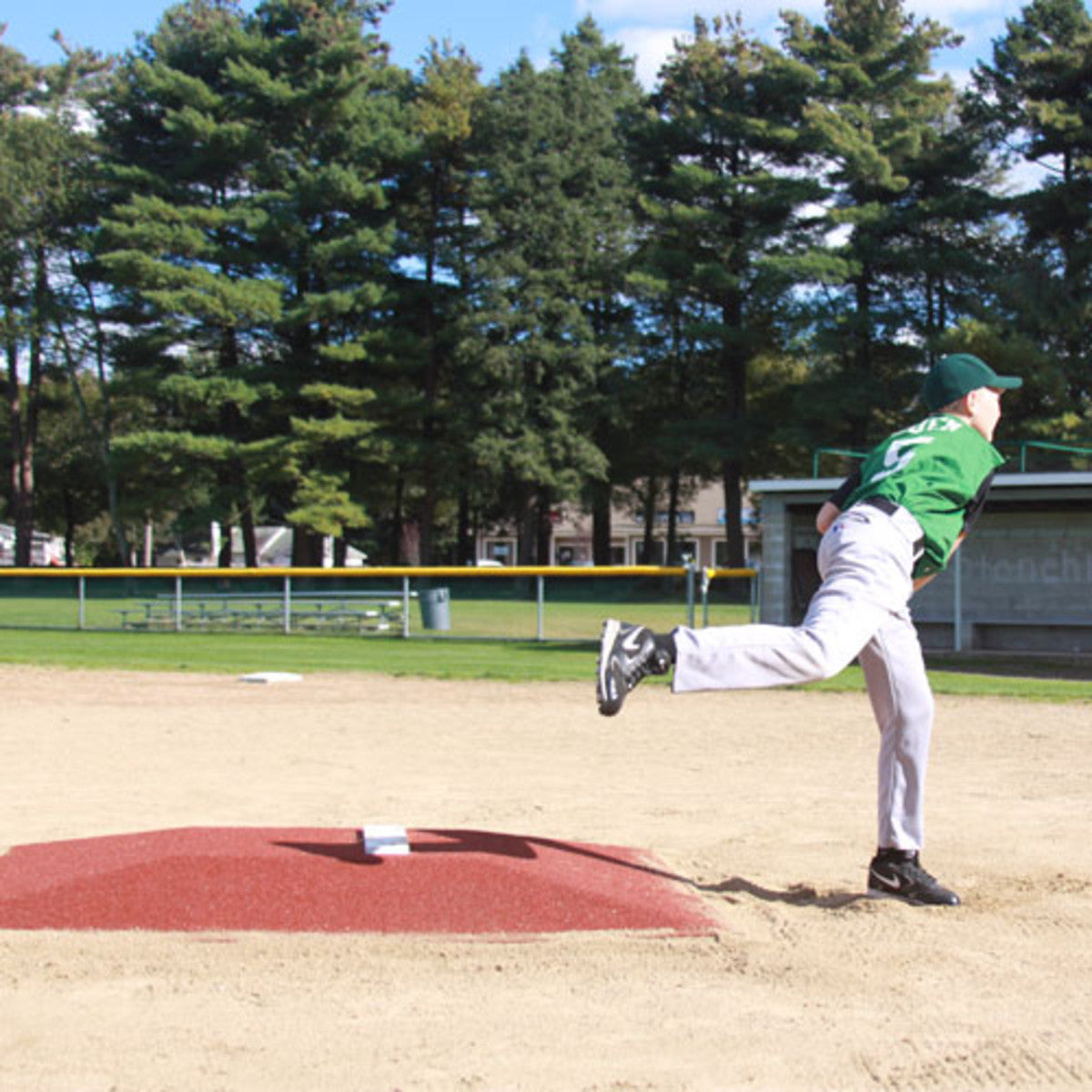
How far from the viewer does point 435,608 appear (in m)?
23.5

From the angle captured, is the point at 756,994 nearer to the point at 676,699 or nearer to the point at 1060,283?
the point at 676,699

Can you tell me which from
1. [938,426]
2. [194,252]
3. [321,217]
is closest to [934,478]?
[938,426]

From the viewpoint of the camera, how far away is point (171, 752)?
371 inches

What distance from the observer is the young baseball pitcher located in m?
4.27

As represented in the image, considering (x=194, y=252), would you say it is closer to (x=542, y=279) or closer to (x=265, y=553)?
(x=542, y=279)

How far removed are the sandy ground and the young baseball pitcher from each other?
1.48 ft

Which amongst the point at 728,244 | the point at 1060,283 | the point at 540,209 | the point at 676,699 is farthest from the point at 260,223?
the point at 676,699

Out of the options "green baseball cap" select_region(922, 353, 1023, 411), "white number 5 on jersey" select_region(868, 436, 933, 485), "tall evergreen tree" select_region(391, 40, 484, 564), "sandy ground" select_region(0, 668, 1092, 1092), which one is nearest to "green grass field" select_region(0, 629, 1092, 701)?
"sandy ground" select_region(0, 668, 1092, 1092)

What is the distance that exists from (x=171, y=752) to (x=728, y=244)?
1508 inches

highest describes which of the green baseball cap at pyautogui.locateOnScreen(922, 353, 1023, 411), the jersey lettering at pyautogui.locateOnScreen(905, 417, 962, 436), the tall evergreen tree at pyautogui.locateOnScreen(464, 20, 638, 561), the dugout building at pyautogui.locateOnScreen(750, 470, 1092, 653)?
the tall evergreen tree at pyautogui.locateOnScreen(464, 20, 638, 561)

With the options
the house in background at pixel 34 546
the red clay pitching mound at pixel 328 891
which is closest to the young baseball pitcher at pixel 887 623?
the red clay pitching mound at pixel 328 891

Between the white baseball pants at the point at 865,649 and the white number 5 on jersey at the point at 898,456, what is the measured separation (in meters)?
0.17

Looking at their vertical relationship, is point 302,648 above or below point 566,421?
below

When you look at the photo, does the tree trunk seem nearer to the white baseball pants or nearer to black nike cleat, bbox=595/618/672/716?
the white baseball pants
